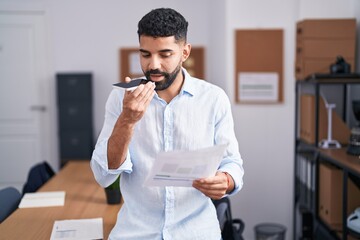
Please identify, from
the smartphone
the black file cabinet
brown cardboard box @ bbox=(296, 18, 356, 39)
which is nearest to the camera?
the smartphone

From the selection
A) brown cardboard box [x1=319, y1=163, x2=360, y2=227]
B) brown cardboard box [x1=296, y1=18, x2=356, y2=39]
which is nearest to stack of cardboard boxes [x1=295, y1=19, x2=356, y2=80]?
brown cardboard box [x1=296, y1=18, x2=356, y2=39]

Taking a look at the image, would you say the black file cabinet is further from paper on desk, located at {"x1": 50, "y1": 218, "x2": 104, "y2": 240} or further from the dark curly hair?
the dark curly hair

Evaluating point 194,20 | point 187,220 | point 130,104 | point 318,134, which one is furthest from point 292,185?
point 130,104

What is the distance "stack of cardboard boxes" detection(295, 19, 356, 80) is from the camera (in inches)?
124

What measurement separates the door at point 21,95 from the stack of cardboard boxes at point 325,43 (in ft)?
9.23

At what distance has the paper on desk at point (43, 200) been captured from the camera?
2.35m

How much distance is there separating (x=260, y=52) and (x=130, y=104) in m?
2.40

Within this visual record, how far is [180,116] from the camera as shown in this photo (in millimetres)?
1446

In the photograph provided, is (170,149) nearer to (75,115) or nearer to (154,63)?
(154,63)

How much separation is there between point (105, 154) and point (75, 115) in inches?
132

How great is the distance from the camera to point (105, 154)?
131 cm

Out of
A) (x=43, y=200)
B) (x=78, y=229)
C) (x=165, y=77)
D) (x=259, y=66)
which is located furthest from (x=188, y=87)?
(x=259, y=66)

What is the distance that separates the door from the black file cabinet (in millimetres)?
389

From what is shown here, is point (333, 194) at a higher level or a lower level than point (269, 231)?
higher
